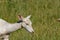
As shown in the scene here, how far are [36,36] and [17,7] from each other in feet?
7.43

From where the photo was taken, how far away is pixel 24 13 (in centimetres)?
1037

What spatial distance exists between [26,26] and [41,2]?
4330mm

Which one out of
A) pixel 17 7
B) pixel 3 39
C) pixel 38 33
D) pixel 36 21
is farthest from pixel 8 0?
pixel 3 39

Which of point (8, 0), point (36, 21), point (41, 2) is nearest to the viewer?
point (36, 21)

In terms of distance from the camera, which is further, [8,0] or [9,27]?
[8,0]

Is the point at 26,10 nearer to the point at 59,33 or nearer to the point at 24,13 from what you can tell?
the point at 24,13

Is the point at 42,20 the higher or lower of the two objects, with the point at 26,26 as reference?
lower

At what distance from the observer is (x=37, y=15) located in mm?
10422

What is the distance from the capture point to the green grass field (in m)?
8.62

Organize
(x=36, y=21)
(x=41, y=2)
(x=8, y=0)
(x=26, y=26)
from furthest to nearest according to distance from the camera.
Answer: (x=41, y=2)
(x=8, y=0)
(x=36, y=21)
(x=26, y=26)

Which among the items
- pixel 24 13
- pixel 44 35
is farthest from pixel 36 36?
pixel 24 13

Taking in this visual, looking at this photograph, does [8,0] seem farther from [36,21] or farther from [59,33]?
[59,33]

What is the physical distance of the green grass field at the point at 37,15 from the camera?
28.3ft

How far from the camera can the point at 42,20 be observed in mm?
9992
